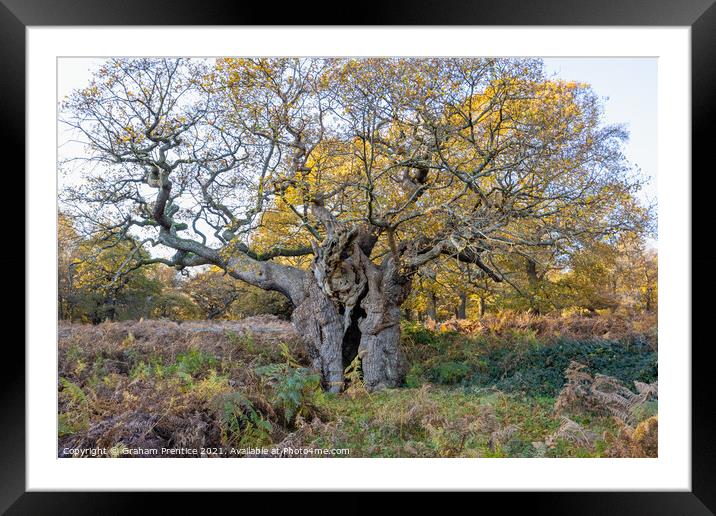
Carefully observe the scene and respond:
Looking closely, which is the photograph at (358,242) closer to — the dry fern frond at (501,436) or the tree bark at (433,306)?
the dry fern frond at (501,436)

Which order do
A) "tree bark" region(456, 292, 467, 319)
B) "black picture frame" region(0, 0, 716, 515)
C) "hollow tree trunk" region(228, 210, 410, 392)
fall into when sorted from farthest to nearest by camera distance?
1. "tree bark" region(456, 292, 467, 319)
2. "hollow tree trunk" region(228, 210, 410, 392)
3. "black picture frame" region(0, 0, 716, 515)

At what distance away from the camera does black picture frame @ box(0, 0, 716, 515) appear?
15.4ft

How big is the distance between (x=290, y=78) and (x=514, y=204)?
13.3 feet

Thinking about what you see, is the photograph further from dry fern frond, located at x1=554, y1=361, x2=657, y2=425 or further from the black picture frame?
the black picture frame

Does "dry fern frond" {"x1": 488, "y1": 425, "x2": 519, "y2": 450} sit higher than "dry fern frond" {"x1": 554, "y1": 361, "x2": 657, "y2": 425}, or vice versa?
"dry fern frond" {"x1": 554, "y1": 361, "x2": 657, "y2": 425}

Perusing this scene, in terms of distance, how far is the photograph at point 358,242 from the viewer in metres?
6.16

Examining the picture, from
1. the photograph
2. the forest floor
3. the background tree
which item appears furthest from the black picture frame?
the background tree

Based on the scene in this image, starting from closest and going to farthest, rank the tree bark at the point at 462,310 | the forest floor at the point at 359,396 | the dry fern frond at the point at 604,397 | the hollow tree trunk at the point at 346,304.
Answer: the forest floor at the point at 359,396
the dry fern frond at the point at 604,397
the hollow tree trunk at the point at 346,304
the tree bark at the point at 462,310

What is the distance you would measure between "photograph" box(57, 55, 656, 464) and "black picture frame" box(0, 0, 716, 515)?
34.6 inches

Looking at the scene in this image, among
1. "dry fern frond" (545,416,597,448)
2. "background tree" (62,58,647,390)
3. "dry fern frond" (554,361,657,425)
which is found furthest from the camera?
"background tree" (62,58,647,390)
